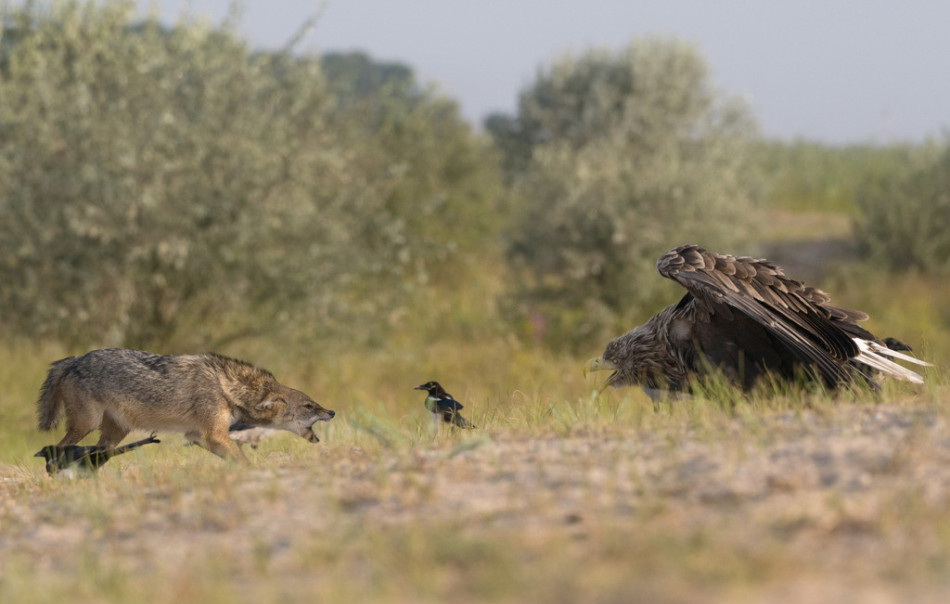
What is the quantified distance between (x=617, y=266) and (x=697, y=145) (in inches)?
436

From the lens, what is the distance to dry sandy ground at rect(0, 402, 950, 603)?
2875mm

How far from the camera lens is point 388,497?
163 inches

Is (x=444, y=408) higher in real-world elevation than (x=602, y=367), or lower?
lower

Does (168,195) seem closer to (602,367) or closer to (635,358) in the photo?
(602,367)

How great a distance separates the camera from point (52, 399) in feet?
23.2

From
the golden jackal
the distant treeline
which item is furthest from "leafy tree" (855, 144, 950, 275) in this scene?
→ the golden jackal

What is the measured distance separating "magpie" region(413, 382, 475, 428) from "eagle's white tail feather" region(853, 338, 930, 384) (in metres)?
2.42

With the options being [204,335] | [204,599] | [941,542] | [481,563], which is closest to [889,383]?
[941,542]

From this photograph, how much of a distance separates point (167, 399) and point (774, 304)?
3.98m

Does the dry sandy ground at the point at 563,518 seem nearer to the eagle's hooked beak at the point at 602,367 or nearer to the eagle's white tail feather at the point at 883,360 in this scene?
the eagle's white tail feather at the point at 883,360

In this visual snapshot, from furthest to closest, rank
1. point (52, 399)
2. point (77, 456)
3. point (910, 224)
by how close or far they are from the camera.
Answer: point (910, 224) < point (52, 399) < point (77, 456)

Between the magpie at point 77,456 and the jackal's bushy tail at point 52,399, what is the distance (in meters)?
1.10

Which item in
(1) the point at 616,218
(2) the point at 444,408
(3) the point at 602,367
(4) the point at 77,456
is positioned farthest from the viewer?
(1) the point at 616,218

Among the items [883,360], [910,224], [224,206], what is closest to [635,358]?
[883,360]
